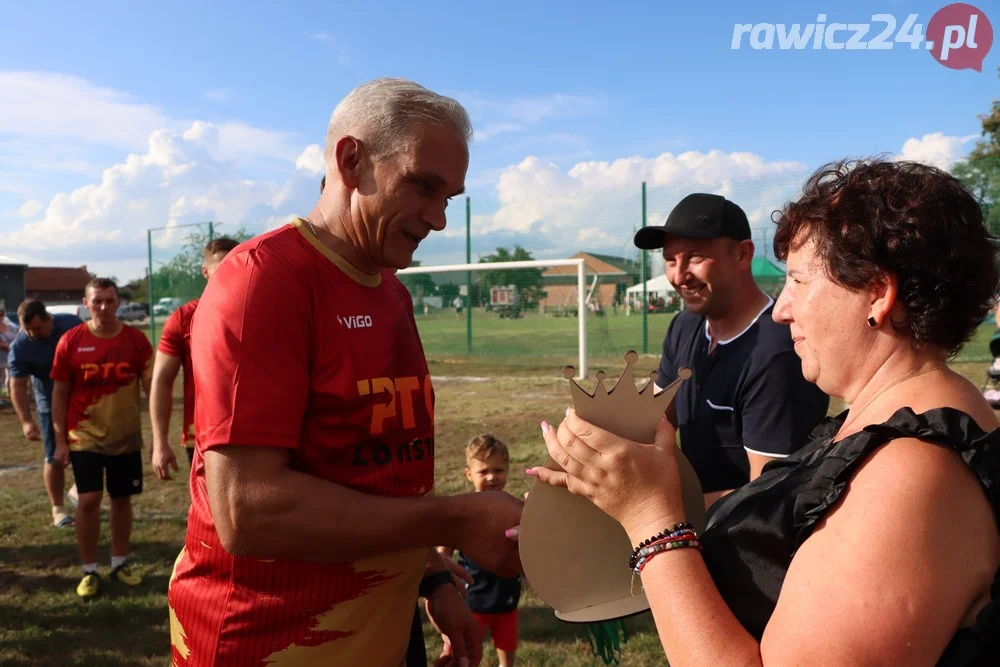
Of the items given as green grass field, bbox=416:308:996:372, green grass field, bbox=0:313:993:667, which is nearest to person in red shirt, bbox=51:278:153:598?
green grass field, bbox=0:313:993:667

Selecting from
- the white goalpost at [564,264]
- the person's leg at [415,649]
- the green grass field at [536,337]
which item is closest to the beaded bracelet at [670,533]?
the person's leg at [415,649]

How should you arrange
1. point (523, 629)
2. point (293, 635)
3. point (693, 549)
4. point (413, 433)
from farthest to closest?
point (523, 629)
point (413, 433)
point (293, 635)
point (693, 549)

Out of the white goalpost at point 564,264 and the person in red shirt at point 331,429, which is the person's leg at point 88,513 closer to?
the person in red shirt at point 331,429

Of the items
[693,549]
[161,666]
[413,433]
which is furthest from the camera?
[161,666]

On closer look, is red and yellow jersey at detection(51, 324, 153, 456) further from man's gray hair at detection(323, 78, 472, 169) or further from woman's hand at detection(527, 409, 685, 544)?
woman's hand at detection(527, 409, 685, 544)

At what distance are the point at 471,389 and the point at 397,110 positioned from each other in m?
12.5

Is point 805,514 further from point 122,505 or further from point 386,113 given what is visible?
point 122,505

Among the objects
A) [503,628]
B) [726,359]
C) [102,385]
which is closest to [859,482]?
[726,359]

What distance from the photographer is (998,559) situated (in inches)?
46.9

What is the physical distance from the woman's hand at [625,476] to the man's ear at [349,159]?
2.57ft

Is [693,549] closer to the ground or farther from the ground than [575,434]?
closer to the ground

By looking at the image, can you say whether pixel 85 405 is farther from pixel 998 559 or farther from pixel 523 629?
pixel 998 559

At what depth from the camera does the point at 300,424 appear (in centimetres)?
154

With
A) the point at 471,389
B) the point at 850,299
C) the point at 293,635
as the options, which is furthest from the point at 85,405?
the point at 471,389
